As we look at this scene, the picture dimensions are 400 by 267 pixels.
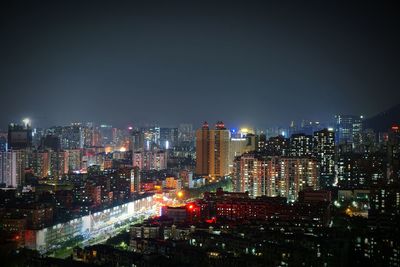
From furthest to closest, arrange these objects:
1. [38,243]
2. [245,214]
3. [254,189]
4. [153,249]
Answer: [254,189], [245,214], [38,243], [153,249]

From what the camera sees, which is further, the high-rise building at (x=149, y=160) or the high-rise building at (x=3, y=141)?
the high-rise building at (x=149, y=160)

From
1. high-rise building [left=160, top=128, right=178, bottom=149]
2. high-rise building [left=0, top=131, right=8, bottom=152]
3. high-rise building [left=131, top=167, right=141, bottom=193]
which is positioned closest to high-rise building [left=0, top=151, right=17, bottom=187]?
high-rise building [left=0, top=131, right=8, bottom=152]

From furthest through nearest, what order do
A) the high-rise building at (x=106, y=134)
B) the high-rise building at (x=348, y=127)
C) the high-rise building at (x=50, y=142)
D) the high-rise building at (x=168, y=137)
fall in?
the high-rise building at (x=168, y=137), the high-rise building at (x=106, y=134), the high-rise building at (x=348, y=127), the high-rise building at (x=50, y=142)

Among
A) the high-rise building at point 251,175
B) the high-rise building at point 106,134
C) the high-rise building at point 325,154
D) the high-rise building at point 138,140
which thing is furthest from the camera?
the high-rise building at point 106,134

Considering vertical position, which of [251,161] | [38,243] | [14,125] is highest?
[14,125]

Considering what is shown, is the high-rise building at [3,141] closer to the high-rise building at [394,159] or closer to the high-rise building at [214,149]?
the high-rise building at [214,149]

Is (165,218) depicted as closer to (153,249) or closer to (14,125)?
(153,249)

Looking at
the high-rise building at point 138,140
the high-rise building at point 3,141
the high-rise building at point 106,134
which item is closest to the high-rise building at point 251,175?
the high-rise building at point 3,141

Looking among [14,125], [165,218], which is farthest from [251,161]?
[14,125]
